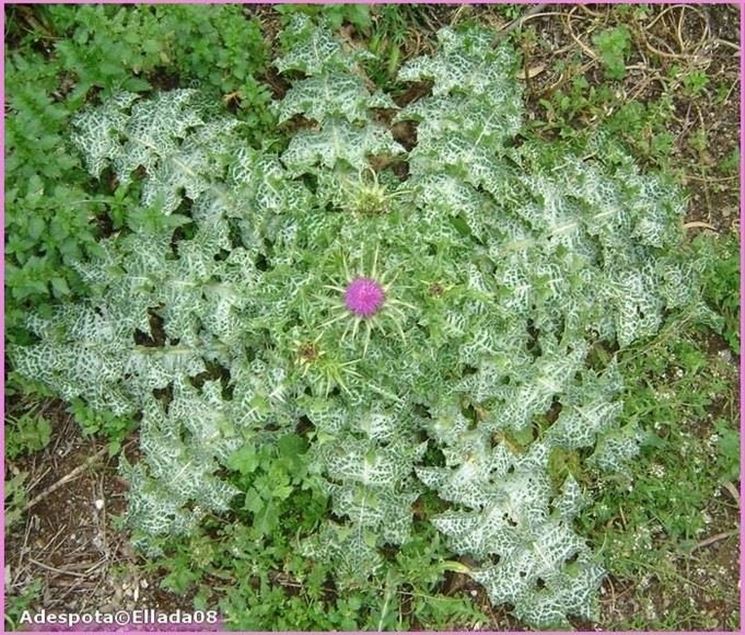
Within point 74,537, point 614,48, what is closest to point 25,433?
point 74,537

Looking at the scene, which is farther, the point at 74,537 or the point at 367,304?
the point at 74,537

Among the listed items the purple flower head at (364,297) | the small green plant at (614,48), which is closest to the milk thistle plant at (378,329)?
the purple flower head at (364,297)

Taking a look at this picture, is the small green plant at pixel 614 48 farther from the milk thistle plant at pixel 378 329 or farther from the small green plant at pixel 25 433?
the small green plant at pixel 25 433

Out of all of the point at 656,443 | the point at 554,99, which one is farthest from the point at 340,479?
the point at 554,99

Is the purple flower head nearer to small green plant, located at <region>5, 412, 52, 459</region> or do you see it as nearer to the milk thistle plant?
the milk thistle plant

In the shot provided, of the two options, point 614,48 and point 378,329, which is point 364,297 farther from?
point 614,48

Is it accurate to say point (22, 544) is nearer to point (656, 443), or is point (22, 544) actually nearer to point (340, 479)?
point (340, 479)

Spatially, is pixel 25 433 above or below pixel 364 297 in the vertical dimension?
below

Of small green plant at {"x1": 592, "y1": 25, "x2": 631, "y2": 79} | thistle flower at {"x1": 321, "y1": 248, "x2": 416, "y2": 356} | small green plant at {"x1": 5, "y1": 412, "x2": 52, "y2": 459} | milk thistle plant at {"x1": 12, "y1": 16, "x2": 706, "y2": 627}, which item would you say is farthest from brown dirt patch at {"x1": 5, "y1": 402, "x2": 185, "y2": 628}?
small green plant at {"x1": 592, "y1": 25, "x2": 631, "y2": 79}
